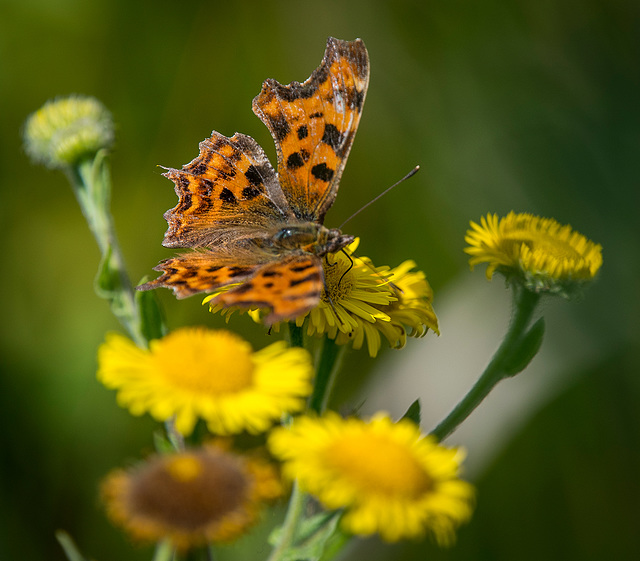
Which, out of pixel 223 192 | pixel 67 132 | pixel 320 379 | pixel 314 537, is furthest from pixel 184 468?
pixel 67 132

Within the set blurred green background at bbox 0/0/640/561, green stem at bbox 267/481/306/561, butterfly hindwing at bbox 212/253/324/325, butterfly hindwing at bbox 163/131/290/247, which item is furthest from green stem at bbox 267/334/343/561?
blurred green background at bbox 0/0/640/561

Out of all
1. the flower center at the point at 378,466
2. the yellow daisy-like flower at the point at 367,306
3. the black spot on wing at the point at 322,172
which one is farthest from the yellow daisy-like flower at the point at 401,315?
the flower center at the point at 378,466

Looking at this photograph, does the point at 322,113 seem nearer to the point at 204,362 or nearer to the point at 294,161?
the point at 294,161

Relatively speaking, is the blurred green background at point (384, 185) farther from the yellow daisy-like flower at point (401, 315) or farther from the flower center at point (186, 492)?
the flower center at point (186, 492)

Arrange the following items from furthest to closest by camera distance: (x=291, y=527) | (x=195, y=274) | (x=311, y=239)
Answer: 1. (x=311, y=239)
2. (x=195, y=274)
3. (x=291, y=527)

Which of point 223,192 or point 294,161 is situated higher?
point 294,161

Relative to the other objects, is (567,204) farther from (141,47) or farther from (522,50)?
(141,47)

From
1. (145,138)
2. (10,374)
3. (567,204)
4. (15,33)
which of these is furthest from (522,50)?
(10,374)
